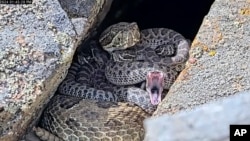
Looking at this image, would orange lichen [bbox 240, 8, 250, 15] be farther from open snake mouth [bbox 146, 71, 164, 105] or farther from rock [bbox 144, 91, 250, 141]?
rock [bbox 144, 91, 250, 141]

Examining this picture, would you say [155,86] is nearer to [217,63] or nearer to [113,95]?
[113,95]

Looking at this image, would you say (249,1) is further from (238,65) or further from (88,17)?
(88,17)

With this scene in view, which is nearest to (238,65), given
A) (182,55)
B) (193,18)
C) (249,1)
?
(249,1)

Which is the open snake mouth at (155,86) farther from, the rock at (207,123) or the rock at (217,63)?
the rock at (207,123)

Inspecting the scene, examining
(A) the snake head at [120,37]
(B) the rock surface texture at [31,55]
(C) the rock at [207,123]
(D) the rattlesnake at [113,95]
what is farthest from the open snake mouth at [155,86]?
(C) the rock at [207,123]

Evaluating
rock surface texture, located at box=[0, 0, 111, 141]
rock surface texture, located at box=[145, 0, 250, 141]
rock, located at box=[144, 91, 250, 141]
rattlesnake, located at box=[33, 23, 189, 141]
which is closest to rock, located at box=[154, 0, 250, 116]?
rock surface texture, located at box=[145, 0, 250, 141]

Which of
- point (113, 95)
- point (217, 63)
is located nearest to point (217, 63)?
point (217, 63)
